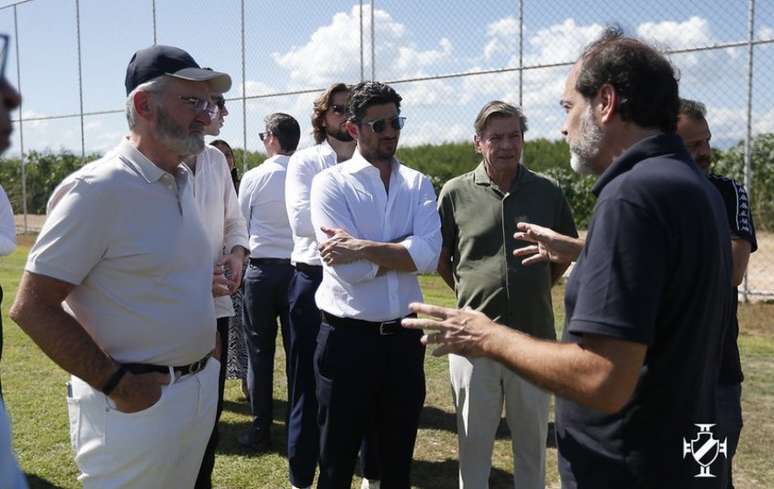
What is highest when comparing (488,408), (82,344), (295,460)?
(82,344)

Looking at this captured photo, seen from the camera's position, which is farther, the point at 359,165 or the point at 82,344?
the point at 359,165

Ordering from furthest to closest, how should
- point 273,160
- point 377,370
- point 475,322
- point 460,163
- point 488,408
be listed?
point 460,163 → point 273,160 → point 488,408 → point 377,370 → point 475,322

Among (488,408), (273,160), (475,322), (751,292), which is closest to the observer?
(475,322)

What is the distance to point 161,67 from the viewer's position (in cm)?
269

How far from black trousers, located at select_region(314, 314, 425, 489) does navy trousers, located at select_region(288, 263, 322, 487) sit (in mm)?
679

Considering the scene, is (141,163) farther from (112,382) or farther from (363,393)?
(363,393)

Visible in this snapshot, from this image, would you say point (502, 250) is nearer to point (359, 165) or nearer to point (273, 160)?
point (359, 165)

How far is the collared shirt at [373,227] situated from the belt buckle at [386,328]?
1.1 inches

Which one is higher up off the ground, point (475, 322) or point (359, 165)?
point (359, 165)

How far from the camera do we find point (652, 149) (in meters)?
1.93

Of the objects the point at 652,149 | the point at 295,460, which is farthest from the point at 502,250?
the point at 652,149

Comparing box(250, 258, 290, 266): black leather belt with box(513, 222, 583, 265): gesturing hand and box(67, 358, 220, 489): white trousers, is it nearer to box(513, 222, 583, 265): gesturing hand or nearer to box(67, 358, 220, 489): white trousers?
box(513, 222, 583, 265): gesturing hand

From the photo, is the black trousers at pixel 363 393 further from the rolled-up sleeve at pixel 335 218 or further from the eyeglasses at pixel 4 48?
the eyeglasses at pixel 4 48

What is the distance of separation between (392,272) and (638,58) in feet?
6.16
